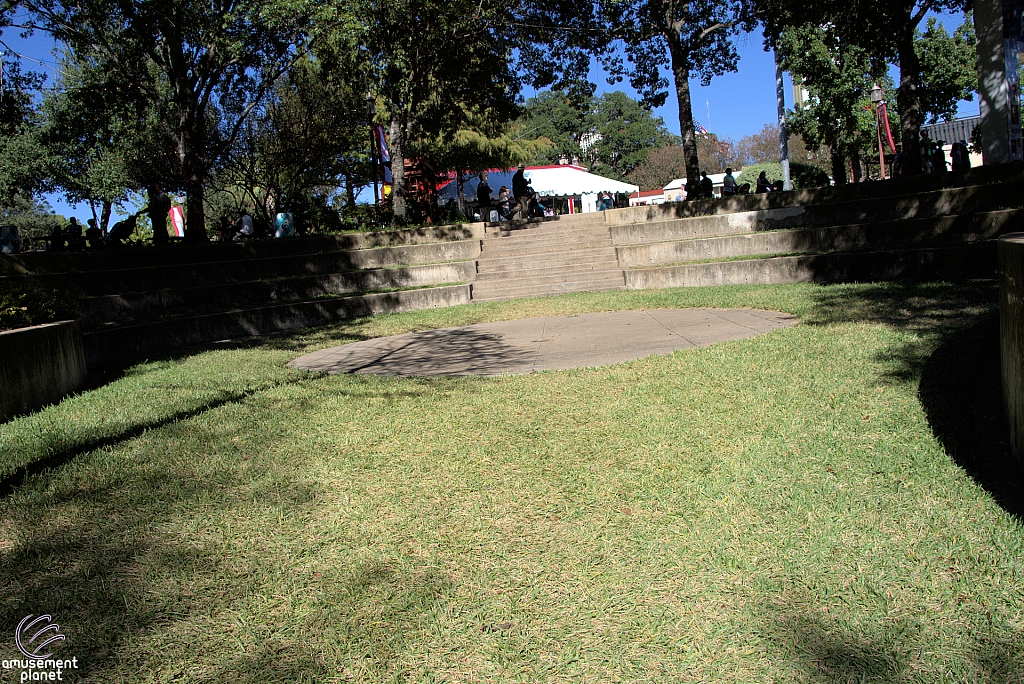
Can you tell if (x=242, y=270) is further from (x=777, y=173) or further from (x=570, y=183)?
(x=777, y=173)

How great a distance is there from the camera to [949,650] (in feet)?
7.82

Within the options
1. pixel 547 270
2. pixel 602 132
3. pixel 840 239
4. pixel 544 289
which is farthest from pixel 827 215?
pixel 602 132

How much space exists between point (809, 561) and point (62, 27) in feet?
66.8

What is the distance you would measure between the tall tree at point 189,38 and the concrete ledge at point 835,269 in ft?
31.9

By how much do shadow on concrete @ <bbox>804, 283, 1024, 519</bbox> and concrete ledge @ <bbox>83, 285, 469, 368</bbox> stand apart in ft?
24.4

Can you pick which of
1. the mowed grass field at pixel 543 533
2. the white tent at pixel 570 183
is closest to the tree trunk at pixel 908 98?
the mowed grass field at pixel 543 533

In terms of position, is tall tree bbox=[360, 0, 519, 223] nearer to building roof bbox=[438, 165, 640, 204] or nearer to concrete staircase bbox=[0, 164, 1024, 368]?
concrete staircase bbox=[0, 164, 1024, 368]

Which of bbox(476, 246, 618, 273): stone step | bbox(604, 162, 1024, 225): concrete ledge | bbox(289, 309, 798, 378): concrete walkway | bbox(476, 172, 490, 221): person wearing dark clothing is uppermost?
bbox(476, 172, 490, 221): person wearing dark clothing

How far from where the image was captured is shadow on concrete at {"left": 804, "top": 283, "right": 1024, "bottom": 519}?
364 cm

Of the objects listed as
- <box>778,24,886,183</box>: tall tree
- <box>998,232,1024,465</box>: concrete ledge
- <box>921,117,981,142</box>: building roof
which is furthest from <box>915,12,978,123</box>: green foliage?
<box>998,232,1024,465</box>: concrete ledge

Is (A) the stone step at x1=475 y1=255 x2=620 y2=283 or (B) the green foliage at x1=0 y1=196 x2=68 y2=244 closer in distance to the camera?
(A) the stone step at x1=475 y1=255 x2=620 y2=283

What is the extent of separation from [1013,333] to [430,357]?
583cm

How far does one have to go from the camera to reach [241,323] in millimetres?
11539

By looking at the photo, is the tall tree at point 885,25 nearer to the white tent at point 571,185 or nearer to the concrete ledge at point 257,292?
the concrete ledge at point 257,292
